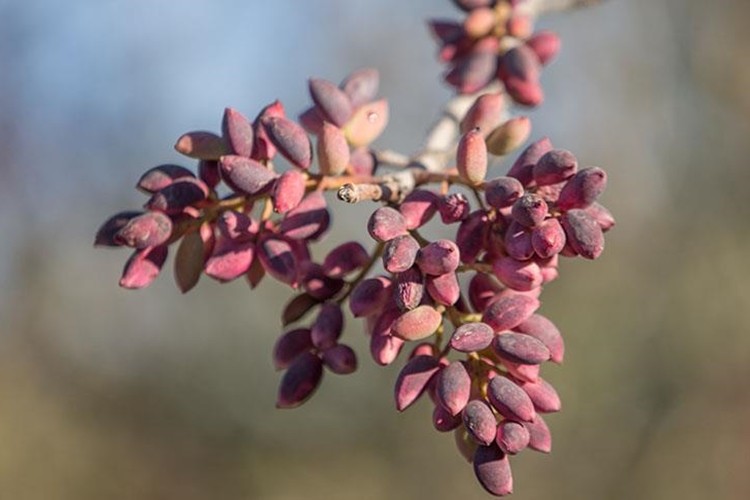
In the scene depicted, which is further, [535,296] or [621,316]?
[621,316]

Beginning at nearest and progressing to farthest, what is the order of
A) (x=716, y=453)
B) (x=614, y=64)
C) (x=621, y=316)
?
(x=716, y=453), (x=621, y=316), (x=614, y=64)

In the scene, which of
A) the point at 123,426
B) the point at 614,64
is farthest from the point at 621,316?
the point at 123,426

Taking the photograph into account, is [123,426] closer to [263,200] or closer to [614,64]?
[614,64]

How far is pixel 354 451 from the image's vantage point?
6824 mm

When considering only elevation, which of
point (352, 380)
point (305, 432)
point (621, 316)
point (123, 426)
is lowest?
point (123, 426)

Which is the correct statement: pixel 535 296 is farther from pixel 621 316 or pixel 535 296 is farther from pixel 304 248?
pixel 621 316

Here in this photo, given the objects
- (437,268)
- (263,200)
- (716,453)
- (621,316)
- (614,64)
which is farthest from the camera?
(614,64)

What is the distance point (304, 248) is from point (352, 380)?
6.25 metres

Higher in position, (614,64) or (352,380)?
(614,64)

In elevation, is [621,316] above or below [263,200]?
above

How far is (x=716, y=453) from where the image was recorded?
5941mm

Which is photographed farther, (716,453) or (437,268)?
(716,453)

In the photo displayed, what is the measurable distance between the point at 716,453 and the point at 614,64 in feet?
10.7

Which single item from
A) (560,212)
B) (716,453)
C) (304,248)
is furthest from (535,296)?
(716,453)
